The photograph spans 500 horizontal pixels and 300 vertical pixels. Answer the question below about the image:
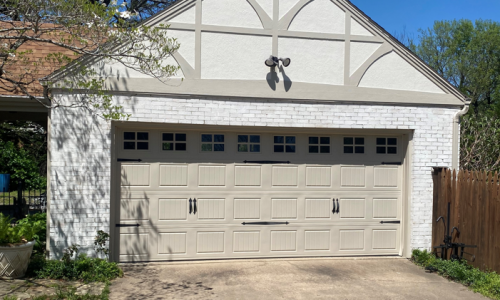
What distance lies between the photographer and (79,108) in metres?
7.74

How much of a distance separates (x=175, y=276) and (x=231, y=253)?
1.44m

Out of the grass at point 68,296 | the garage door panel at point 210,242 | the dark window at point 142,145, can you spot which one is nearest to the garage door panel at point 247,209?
the garage door panel at point 210,242

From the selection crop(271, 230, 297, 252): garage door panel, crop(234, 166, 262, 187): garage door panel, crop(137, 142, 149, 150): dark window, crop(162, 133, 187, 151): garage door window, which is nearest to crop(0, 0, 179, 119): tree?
crop(137, 142, 149, 150): dark window

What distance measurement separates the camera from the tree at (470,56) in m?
28.2

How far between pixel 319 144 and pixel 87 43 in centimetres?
455

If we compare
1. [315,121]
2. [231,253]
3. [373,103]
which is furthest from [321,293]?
[373,103]

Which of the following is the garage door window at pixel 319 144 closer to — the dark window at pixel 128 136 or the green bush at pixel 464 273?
the green bush at pixel 464 273

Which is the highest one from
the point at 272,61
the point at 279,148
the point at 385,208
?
the point at 272,61

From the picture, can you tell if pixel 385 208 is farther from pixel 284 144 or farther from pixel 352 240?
pixel 284 144

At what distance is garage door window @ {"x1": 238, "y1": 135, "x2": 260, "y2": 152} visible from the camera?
8.64m

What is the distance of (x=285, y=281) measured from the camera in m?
7.29

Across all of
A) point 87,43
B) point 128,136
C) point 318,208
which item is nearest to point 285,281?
point 318,208

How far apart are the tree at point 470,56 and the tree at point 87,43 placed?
2515 cm

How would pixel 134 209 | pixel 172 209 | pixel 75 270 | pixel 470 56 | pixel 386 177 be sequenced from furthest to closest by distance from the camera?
pixel 470 56 → pixel 386 177 → pixel 172 209 → pixel 134 209 → pixel 75 270
